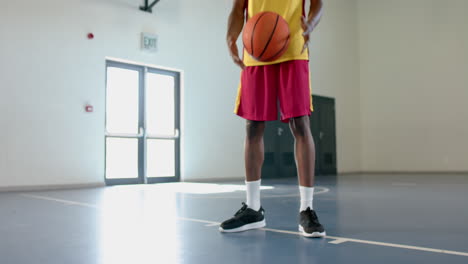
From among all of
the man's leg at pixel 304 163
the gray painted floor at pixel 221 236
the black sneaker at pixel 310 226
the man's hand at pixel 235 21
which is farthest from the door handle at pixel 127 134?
the black sneaker at pixel 310 226

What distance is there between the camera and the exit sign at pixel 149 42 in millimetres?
6012

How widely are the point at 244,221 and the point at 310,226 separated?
1.06 feet

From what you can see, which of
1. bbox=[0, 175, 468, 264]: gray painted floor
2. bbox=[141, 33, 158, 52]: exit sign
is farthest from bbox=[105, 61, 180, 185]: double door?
bbox=[0, 175, 468, 264]: gray painted floor

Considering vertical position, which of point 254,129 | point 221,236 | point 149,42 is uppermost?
point 149,42

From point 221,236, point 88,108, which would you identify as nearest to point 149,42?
point 88,108

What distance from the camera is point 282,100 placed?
193cm

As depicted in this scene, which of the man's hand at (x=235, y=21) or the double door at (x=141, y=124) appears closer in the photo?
the man's hand at (x=235, y=21)

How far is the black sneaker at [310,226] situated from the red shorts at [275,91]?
0.44 meters

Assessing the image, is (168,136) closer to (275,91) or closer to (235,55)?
(235,55)

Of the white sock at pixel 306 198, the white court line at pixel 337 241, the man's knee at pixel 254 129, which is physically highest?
the man's knee at pixel 254 129

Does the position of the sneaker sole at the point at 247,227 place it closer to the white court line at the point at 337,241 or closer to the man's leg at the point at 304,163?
the man's leg at the point at 304,163

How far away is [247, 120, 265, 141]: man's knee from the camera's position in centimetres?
203

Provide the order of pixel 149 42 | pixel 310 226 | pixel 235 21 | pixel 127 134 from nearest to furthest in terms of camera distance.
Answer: pixel 310 226 → pixel 235 21 → pixel 127 134 → pixel 149 42

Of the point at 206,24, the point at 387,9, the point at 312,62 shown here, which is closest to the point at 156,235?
the point at 206,24
